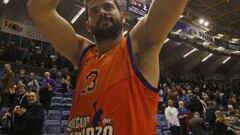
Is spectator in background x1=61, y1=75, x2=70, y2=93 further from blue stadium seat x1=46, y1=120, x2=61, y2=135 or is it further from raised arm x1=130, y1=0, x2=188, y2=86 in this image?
raised arm x1=130, y1=0, x2=188, y2=86

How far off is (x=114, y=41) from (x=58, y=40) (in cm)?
38

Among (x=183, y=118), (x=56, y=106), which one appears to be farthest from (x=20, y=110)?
(x=183, y=118)

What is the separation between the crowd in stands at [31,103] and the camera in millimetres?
5617

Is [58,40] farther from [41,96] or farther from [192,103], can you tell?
[192,103]

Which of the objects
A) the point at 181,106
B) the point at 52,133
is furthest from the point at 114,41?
the point at 181,106

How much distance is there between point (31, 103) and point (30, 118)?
1.01ft

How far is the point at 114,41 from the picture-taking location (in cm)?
183

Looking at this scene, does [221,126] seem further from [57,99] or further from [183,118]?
A: [57,99]

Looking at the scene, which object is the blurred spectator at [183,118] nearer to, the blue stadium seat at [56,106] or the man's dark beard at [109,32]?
the blue stadium seat at [56,106]

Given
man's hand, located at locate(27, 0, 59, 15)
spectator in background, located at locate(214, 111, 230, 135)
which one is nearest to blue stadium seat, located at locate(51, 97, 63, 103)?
spectator in background, located at locate(214, 111, 230, 135)

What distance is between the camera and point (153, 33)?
1579 mm

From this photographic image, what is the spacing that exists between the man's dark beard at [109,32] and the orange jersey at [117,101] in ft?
0.24

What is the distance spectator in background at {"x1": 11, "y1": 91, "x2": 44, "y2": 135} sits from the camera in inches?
218

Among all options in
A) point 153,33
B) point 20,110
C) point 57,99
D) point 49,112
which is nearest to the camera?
point 153,33
